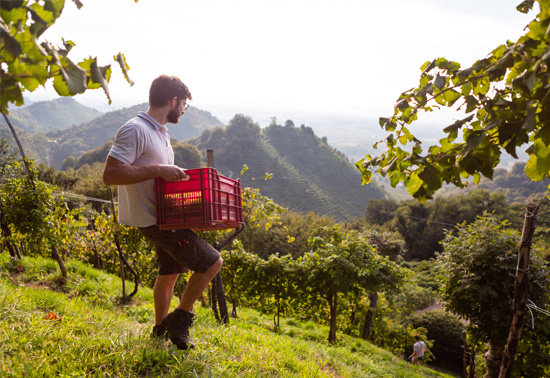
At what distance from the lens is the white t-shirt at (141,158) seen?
268cm

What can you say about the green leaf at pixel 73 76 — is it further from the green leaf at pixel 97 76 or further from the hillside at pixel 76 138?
the hillside at pixel 76 138

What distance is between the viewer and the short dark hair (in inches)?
115

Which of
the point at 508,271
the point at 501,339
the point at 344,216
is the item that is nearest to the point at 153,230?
the point at 508,271

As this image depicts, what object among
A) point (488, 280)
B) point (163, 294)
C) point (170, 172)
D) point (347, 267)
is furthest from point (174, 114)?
point (488, 280)

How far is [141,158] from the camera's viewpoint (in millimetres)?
2809

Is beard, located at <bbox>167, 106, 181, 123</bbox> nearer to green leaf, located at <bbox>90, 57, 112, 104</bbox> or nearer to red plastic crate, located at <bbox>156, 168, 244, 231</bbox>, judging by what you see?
red plastic crate, located at <bbox>156, 168, 244, 231</bbox>

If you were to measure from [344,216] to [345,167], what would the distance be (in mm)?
30030

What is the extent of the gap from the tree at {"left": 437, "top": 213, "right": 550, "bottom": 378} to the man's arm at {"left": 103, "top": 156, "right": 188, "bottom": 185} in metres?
8.41

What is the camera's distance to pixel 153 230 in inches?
114

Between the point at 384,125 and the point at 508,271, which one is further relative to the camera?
the point at 508,271

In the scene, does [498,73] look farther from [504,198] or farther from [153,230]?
[504,198]

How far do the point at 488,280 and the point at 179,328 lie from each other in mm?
8361

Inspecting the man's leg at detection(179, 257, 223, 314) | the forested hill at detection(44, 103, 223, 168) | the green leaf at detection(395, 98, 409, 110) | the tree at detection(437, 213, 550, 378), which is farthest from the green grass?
the forested hill at detection(44, 103, 223, 168)

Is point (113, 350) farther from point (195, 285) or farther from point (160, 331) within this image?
point (195, 285)
